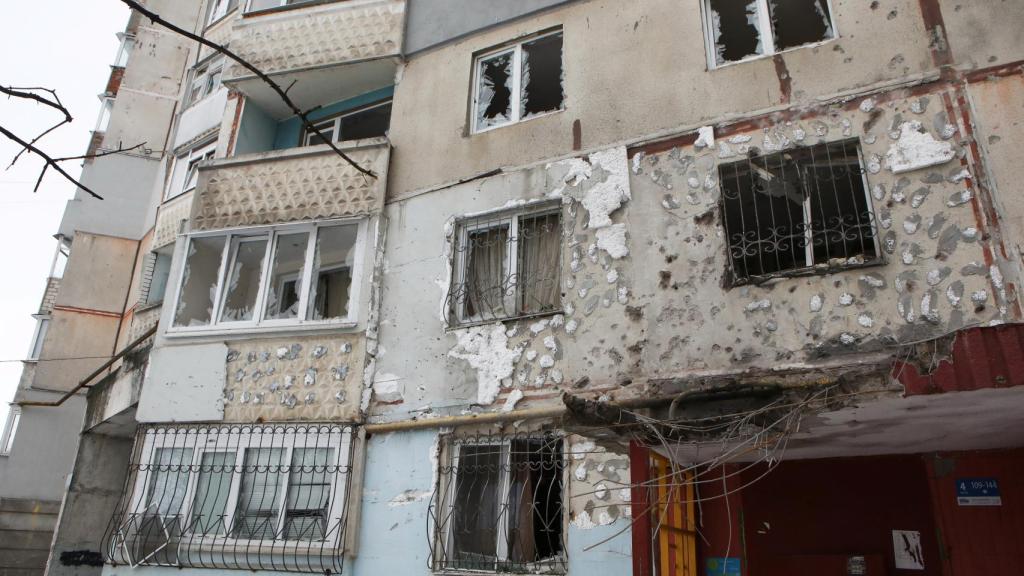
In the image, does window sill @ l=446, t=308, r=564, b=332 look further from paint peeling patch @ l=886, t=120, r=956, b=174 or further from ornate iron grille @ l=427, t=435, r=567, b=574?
paint peeling patch @ l=886, t=120, r=956, b=174

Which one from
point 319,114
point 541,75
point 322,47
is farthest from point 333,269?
point 541,75

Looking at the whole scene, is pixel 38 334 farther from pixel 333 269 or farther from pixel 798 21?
pixel 798 21

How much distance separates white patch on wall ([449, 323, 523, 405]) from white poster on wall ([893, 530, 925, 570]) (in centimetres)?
400

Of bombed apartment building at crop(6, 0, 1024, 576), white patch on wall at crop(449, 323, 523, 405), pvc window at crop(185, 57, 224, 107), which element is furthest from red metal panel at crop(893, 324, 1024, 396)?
pvc window at crop(185, 57, 224, 107)

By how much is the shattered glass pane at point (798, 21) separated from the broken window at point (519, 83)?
8.56ft

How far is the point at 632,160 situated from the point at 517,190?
4.67 feet

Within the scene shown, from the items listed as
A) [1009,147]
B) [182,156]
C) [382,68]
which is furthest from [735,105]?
[182,156]

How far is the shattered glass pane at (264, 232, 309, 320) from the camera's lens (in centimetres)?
964

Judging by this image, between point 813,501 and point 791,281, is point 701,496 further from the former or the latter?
point 791,281

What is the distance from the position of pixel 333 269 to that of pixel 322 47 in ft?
11.5

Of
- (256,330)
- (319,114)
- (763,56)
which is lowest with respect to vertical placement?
(256,330)

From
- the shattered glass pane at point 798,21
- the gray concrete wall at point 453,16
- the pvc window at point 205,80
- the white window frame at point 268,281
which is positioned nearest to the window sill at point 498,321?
the white window frame at point 268,281

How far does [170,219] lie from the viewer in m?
13.1

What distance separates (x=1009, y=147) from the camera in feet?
19.7
